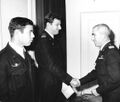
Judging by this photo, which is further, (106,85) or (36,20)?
(36,20)

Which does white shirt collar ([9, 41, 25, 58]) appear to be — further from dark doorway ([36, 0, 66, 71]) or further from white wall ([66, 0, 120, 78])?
white wall ([66, 0, 120, 78])

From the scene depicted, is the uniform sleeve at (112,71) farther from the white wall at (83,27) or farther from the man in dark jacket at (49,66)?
the white wall at (83,27)

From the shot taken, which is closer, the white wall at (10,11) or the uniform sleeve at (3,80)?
the uniform sleeve at (3,80)

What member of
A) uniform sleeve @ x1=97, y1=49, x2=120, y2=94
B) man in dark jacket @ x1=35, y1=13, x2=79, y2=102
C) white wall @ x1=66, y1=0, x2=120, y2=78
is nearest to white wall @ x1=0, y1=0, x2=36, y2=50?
man in dark jacket @ x1=35, y1=13, x2=79, y2=102

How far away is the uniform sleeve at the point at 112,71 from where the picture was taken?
2.57 metres

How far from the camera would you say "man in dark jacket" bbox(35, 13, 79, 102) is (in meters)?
3.14

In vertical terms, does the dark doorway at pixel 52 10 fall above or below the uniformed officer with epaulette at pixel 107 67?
above

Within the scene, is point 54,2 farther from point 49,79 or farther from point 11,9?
point 49,79

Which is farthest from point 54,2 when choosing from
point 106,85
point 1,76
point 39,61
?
point 1,76

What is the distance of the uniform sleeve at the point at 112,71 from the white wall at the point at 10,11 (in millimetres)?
1192

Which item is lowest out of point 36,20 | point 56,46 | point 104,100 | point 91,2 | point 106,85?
point 104,100

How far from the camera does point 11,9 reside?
319 centimetres

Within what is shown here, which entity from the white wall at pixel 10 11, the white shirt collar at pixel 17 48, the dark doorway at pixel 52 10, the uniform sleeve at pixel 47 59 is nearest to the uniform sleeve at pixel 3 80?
the white shirt collar at pixel 17 48

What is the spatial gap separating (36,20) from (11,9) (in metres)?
0.55
